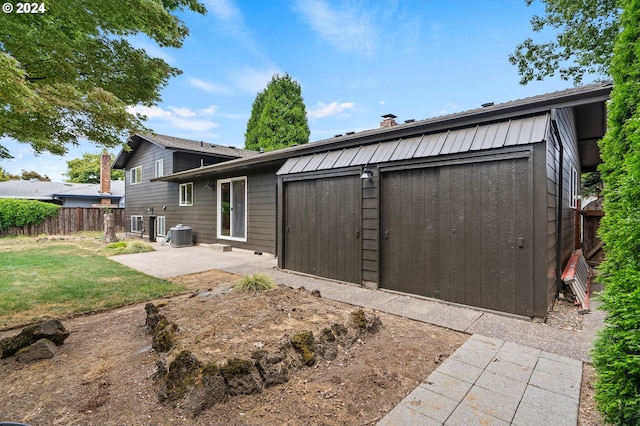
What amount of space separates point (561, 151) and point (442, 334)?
3.46m

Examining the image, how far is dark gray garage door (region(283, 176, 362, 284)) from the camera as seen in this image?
5098mm

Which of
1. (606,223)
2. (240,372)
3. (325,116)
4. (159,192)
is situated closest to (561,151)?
(606,223)

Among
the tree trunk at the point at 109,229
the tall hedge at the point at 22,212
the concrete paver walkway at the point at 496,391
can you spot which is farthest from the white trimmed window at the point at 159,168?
the concrete paver walkway at the point at 496,391

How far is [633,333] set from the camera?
1.25 meters

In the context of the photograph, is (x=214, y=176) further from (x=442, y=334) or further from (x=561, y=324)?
(x=561, y=324)

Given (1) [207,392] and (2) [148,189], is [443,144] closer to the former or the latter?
(1) [207,392]

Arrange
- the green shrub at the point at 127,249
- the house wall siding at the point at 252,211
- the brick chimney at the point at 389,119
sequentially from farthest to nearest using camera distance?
1. the green shrub at the point at 127,249
2. the house wall siding at the point at 252,211
3. the brick chimney at the point at 389,119

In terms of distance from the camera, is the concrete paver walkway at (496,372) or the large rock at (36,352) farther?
the large rock at (36,352)

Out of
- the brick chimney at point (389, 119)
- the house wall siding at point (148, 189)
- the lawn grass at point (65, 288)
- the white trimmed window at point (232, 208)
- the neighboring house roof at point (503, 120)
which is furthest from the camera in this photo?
the house wall siding at point (148, 189)

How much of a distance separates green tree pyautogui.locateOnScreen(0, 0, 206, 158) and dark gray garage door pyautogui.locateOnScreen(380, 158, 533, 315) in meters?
4.02

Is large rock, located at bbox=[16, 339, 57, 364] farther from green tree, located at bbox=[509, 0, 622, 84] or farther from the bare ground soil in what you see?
green tree, located at bbox=[509, 0, 622, 84]

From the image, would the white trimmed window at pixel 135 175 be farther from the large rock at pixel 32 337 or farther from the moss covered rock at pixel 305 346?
the moss covered rock at pixel 305 346

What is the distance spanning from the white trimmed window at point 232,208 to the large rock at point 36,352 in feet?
22.0

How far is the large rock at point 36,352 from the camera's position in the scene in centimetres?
251
